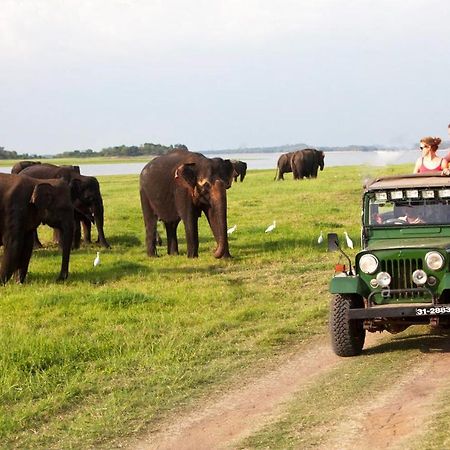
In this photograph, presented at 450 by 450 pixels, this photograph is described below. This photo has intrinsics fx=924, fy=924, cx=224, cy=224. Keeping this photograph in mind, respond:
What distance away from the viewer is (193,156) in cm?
1748

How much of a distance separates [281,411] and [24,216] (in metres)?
8.25

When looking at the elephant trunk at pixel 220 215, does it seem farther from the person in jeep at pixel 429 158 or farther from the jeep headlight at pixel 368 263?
the jeep headlight at pixel 368 263

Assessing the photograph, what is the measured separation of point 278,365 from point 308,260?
7.35 metres

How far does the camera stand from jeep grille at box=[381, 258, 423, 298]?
8695mm

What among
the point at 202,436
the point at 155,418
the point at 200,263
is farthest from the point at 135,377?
the point at 200,263

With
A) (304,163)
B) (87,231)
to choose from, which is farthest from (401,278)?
(304,163)

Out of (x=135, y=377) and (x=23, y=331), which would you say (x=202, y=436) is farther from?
(x=23, y=331)

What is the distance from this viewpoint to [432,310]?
8.45 metres

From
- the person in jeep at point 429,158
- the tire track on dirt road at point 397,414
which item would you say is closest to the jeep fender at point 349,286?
the tire track on dirt road at point 397,414

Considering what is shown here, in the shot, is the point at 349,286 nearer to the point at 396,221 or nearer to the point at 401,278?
the point at 401,278

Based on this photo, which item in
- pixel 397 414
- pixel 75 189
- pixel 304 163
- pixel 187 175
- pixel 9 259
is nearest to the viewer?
pixel 397 414

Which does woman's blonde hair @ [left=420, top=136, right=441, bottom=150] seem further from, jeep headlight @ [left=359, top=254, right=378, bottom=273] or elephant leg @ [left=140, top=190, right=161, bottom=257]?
elephant leg @ [left=140, top=190, right=161, bottom=257]

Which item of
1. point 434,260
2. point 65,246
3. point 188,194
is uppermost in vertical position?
point 188,194

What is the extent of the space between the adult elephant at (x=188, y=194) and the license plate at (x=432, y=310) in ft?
27.0
